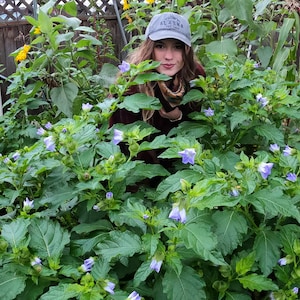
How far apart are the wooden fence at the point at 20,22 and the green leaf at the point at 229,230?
9.39 ft

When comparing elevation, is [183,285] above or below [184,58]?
below

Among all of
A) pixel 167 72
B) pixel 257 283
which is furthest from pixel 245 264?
pixel 167 72

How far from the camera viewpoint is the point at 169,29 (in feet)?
5.49

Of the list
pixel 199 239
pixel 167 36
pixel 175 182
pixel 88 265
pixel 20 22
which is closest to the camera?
pixel 199 239

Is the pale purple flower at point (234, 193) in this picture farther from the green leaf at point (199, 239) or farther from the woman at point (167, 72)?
the woman at point (167, 72)

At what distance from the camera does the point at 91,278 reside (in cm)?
93

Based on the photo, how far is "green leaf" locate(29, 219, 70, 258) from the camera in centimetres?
102

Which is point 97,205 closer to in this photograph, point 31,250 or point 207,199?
point 31,250

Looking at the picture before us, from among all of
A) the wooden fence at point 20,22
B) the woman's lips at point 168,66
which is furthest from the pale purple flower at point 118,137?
the wooden fence at point 20,22

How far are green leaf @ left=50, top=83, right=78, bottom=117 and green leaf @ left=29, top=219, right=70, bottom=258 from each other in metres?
1.16

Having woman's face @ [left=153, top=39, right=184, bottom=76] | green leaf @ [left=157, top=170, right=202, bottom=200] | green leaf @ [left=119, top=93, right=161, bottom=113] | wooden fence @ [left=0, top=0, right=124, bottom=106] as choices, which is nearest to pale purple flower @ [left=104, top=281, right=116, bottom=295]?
green leaf @ [left=157, top=170, right=202, bottom=200]

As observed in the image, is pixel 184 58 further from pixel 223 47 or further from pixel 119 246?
pixel 119 246

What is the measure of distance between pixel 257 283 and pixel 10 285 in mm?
492

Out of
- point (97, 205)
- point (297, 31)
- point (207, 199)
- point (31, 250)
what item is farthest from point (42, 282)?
point (297, 31)
